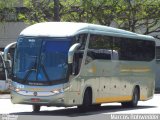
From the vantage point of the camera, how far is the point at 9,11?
5331 cm

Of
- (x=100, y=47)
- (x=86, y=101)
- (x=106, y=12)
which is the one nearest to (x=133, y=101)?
(x=100, y=47)

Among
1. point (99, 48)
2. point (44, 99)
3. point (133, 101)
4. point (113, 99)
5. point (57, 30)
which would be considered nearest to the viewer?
point (44, 99)

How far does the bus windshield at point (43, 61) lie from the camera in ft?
65.6

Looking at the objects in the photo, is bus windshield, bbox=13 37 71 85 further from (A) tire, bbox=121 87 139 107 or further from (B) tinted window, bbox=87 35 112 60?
(A) tire, bbox=121 87 139 107

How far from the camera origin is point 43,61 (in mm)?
20109

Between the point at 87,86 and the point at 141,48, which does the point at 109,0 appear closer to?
the point at 141,48

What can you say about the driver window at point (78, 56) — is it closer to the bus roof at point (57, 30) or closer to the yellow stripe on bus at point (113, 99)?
the bus roof at point (57, 30)

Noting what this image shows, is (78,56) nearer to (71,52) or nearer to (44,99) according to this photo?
(71,52)

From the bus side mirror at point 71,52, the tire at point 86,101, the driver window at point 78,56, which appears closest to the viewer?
the bus side mirror at point 71,52

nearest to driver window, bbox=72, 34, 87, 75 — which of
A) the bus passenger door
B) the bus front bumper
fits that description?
the bus front bumper

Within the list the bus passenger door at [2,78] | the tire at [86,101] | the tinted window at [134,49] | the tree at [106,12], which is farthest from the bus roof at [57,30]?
the tree at [106,12]

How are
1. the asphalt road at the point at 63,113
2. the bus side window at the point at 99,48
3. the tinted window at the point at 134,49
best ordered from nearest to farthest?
the asphalt road at the point at 63,113 < the bus side window at the point at 99,48 < the tinted window at the point at 134,49

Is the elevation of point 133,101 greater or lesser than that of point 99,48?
lesser

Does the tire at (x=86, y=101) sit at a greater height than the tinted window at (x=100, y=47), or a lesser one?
lesser
